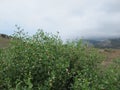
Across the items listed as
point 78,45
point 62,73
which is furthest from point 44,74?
point 78,45

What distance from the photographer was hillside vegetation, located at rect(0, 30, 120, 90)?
2091 centimetres

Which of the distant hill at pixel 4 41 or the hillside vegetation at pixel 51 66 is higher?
the distant hill at pixel 4 41

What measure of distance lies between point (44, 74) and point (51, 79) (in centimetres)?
138

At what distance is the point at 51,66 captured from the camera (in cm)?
2111

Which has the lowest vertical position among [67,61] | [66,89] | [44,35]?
[66,89]

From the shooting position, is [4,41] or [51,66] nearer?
[51,66]

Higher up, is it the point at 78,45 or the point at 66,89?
the point at 78,45

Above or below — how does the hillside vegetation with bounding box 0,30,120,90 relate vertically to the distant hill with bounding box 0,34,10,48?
below

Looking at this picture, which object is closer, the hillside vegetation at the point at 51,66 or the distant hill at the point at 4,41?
the hillside vegetation at the point at 51,66

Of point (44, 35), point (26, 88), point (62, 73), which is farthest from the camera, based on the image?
point (44, 35)

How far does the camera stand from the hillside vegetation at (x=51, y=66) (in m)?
20.9

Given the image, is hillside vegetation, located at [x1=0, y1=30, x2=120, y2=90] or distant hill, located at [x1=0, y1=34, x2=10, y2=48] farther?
distant hill, located at [x1=0, y1=34, x2=10, y2=48]

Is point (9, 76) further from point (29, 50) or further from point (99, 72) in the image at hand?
point (99, 72)

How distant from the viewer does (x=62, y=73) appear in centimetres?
2123
